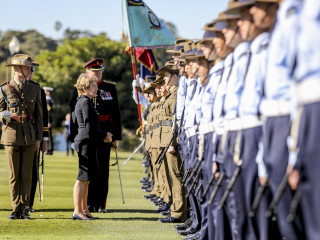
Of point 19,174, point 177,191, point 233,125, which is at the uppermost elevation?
point 233,125

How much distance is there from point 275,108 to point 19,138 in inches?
239

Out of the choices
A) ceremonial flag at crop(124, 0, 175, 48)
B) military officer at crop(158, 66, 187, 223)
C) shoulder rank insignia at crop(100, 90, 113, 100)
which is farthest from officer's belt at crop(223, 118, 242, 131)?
ceremonial flag at crop(124, 0, 175, 48)

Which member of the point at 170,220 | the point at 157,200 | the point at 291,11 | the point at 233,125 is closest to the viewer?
the point at 291,11

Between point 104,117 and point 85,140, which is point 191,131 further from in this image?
point 104,117

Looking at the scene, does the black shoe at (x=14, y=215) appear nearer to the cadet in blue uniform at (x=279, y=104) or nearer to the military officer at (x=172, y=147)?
the military officer at (x=172, y=147)

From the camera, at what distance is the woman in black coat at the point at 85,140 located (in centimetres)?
1042

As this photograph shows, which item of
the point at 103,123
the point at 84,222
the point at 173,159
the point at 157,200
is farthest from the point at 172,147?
the point at 157,200

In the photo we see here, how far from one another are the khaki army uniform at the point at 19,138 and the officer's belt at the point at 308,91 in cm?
663

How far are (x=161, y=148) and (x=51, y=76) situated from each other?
46.8m

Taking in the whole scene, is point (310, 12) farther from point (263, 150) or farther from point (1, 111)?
point (1, 111)

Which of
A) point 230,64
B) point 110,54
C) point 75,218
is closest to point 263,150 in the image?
point 230,64

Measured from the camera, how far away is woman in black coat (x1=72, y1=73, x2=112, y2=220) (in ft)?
34.2

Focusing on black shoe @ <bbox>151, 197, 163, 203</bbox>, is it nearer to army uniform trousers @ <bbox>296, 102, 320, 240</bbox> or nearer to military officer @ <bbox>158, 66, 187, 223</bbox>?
military officer @ <bbox>158, 66, 187, 223</bbox>

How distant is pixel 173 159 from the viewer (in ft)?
34.7
